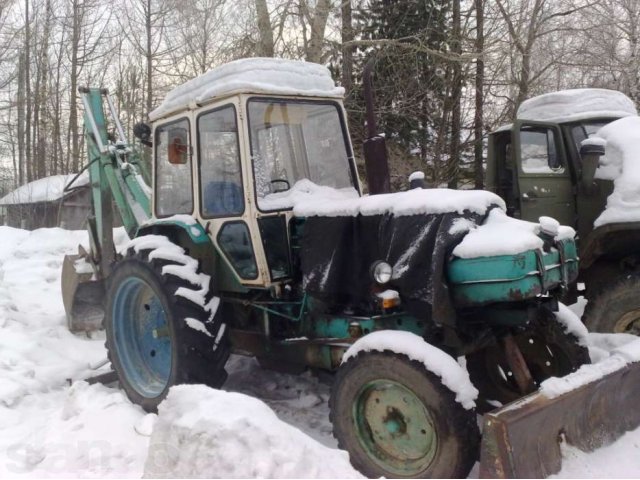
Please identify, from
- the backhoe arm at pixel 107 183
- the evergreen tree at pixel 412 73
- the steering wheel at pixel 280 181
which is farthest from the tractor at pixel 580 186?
the evergreen tree at pixel 412 73

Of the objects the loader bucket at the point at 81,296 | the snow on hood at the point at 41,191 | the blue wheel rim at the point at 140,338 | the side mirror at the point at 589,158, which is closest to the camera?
the blue wheel rim at the point at 140,338

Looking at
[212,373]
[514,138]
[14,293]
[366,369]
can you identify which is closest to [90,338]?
[14,293]

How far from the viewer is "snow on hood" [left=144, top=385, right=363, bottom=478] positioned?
8.60 ft

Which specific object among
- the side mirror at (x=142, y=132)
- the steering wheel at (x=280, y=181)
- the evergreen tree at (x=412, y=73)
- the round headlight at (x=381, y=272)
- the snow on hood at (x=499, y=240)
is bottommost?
the round headlight at (x=381, y=272)

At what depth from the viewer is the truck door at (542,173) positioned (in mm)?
5762

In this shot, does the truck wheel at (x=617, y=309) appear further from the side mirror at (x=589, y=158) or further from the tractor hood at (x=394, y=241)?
the tractor hood at (x=394, y=241)

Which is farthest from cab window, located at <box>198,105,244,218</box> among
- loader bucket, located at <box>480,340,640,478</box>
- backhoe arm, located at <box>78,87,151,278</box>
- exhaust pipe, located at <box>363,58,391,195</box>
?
loader bucket, located at <box>480,340,640,478</box>

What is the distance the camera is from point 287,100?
4.29 meters

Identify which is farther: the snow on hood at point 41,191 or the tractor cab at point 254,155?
the snow on hood at point 41,191

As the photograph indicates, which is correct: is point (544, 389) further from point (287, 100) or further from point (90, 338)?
point (90, 338)

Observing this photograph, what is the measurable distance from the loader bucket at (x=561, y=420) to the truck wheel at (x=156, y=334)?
7.08 feet

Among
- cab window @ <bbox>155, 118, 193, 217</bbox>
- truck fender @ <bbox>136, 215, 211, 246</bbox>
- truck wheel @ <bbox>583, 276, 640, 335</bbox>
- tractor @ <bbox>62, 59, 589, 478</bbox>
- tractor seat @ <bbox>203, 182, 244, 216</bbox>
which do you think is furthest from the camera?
truck wheel @ <bbox>583, 276, 640, 335</bbox>

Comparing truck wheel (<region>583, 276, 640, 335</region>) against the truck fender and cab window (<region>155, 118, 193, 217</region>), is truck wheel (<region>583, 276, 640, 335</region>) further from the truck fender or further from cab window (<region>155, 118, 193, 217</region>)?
cab window (<region>155, 118, 193, 217</region>)

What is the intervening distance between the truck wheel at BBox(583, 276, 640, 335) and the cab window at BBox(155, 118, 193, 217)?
11.9 ft
